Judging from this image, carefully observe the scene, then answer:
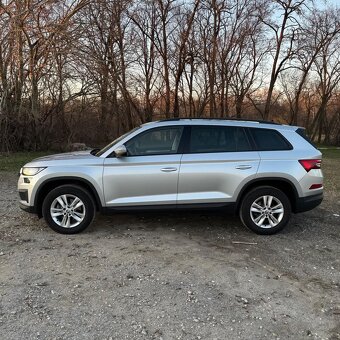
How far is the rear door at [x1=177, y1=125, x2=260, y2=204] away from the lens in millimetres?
5535

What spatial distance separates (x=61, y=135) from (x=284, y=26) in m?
23.8

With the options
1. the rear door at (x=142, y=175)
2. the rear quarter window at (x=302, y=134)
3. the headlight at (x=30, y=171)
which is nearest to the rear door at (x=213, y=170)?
the rear door at (x=142, y=175)

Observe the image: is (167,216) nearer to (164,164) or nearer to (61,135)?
(164,164)

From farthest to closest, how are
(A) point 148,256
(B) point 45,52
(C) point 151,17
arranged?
(C) point 151,17
(B) point 45,52
(A) point 148,256

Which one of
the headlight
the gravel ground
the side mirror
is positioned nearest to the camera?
the gravel ground

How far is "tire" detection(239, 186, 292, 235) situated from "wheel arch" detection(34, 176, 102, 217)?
7.07ft

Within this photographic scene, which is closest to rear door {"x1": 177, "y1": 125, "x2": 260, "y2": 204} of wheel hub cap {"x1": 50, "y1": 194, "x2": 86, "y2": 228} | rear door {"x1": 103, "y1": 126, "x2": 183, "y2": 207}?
rear door {"x1": 103, "y1": 126, "x2": 183, "y2": 207}

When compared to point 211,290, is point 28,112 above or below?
above

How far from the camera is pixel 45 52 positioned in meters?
15.8

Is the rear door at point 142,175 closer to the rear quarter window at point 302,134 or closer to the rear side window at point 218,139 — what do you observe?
the rear side window at point 218,139

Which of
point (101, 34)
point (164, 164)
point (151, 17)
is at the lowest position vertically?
point (164, 164)

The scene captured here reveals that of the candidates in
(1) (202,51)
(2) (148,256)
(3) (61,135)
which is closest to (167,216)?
(2) (148,256)

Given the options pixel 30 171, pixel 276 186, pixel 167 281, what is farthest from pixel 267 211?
pixel 30 171

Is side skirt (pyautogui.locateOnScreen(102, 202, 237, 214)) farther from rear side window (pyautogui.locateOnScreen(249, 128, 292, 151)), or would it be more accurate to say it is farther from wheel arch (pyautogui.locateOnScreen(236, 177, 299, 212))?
rear side window (pyautogui.locateOnScreen(249, 128, 292, 151))
